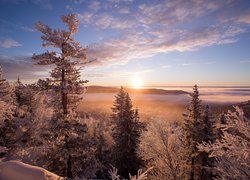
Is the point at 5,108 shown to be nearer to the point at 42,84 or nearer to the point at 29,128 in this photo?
the point at 42,84

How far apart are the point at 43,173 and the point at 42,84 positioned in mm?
6669

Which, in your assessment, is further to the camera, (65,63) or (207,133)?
(207,133)

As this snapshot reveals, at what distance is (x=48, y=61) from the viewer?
14289 mm

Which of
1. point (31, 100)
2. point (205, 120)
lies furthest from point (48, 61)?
point (31, 100)

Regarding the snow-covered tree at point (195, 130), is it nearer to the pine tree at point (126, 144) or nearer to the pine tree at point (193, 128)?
the pine tree at point (193, 128)

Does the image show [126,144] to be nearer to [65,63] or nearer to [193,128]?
[193,128]

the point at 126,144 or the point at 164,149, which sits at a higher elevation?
the point at 164,149

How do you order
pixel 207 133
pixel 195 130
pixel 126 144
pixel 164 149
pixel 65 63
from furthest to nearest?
1. pixel 126 144
2. pixel 207 133
3. pixel 195 130
4. pixel 164 149
5. pixel 65 63

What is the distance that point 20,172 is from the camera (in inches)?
347

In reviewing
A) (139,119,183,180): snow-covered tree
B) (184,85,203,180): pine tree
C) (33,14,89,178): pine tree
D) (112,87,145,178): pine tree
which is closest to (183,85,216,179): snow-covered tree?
(184,85,203,180): pine tree

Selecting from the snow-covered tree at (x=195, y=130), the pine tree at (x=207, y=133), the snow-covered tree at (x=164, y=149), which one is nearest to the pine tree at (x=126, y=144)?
the snow-covered tree at (x=195, y=130)

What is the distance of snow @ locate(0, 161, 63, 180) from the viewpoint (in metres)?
8.60

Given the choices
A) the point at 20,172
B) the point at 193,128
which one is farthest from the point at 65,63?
the point at 193,128

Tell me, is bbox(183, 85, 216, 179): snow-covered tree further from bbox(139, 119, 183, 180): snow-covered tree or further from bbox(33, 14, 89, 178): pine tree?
bbox(33, 14, 89, 178): pine tree
